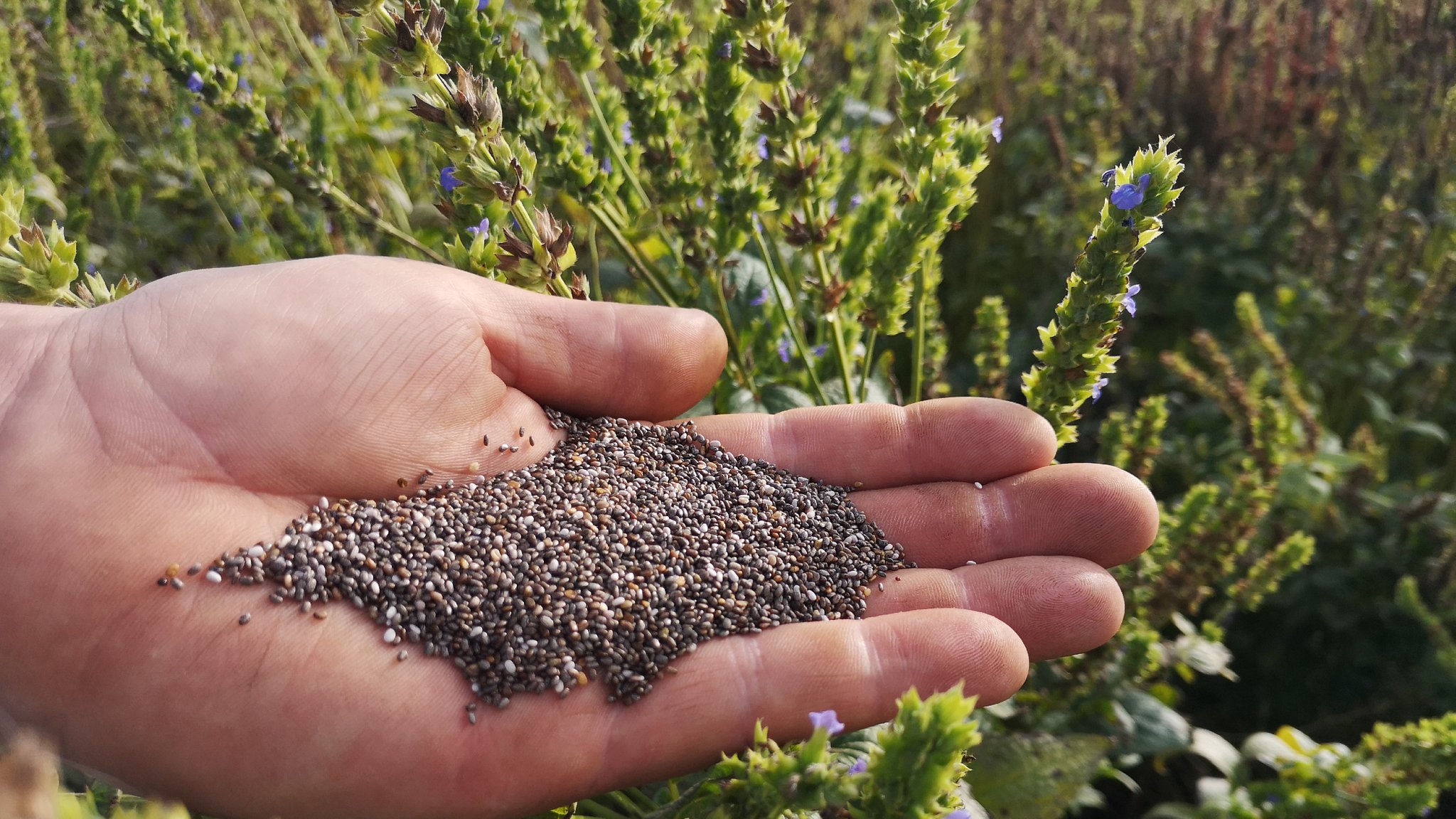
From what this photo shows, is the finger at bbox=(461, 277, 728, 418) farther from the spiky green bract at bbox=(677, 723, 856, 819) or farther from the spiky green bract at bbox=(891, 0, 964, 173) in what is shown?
the spiky green bract at bbox=(677, 723, 856, 819)

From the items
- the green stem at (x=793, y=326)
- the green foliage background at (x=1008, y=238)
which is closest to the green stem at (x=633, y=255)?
the green foliage background at (x=1008, y=238)

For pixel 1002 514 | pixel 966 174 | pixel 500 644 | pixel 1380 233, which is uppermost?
pixel 966 174

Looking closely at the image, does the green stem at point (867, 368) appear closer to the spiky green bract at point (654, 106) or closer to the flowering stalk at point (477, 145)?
the spiky green bract at point (654, 106)

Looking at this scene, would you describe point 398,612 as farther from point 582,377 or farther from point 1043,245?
point 1043,245

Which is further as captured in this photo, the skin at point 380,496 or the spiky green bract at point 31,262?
the spiky green bract at point 31,262

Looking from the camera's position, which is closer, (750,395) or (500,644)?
(500,644)

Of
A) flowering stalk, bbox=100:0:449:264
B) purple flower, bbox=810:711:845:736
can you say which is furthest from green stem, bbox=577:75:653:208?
purple flower, bbox=810:711:845:736

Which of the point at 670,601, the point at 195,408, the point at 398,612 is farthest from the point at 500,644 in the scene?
the point at 195,408

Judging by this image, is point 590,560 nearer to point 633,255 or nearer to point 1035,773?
point 633,255
